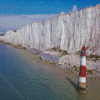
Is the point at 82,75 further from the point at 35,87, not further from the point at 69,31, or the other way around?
the point at 69,31

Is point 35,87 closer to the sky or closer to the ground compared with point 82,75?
closer to the ground

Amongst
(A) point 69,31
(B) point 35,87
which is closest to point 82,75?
(B) point 35,87

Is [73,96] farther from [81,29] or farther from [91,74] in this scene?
[81,29]

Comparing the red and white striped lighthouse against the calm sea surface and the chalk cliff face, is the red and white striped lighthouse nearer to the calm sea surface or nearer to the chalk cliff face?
the calm sea surface

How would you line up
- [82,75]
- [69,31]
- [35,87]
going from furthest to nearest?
[69,31]
[35,87]
[82,75]

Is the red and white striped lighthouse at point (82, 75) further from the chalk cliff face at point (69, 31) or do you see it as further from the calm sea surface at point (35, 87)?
the chalk cliff face at point (69, 31)

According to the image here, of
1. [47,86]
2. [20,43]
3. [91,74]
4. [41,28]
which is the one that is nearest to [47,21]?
[41,28]

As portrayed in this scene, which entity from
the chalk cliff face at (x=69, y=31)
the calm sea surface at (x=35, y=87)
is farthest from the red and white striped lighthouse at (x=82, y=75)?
the chalk cliff face at (x=69, y=31)

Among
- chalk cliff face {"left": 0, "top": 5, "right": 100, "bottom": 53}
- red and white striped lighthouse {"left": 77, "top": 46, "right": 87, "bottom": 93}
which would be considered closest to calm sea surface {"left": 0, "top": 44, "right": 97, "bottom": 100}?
red and white striped lighthouse {"left": 77, "top": 46, "right": 87, "bottom": 93}

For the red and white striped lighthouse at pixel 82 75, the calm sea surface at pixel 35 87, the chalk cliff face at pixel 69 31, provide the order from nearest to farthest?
the calm sea surface at pixel 35 87, the red and white striped lighthouse at pixel 82 75, the chalk cliff face at pixel 69 31
